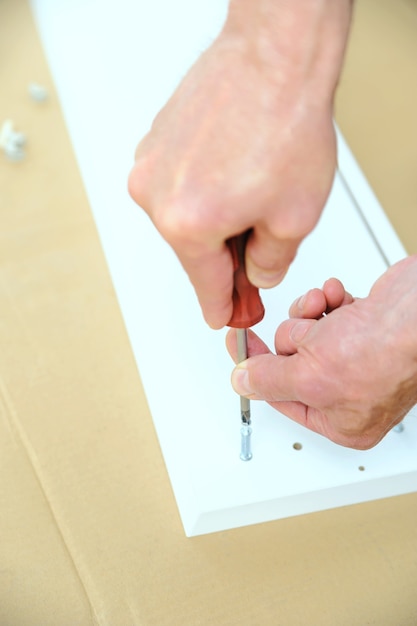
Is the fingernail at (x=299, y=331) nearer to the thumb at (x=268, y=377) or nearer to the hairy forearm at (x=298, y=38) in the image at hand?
the thumb at (x=268, y=377)

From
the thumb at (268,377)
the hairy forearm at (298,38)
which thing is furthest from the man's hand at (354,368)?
the hairy forearm at (298,38)

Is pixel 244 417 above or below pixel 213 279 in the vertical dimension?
below

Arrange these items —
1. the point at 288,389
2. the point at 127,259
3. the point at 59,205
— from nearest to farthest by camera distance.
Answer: the point at 288,389 < the point at 127,259 < the point at 59,205

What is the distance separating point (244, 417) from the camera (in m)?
0.72

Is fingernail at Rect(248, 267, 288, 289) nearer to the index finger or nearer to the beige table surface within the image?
Answer: the index finger

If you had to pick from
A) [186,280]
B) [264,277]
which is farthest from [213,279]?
[186,280]

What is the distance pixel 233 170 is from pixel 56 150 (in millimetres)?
673

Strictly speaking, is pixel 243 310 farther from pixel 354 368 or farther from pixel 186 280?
pixel 186 280

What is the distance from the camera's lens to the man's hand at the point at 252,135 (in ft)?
1.39

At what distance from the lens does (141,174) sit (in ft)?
1.49

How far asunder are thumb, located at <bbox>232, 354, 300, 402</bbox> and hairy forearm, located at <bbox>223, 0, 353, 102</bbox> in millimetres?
266

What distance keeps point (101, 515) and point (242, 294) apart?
1.08 ft

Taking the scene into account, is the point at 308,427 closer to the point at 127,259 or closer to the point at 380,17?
the point at 127,259

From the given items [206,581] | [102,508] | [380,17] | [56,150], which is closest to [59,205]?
[56,150]
